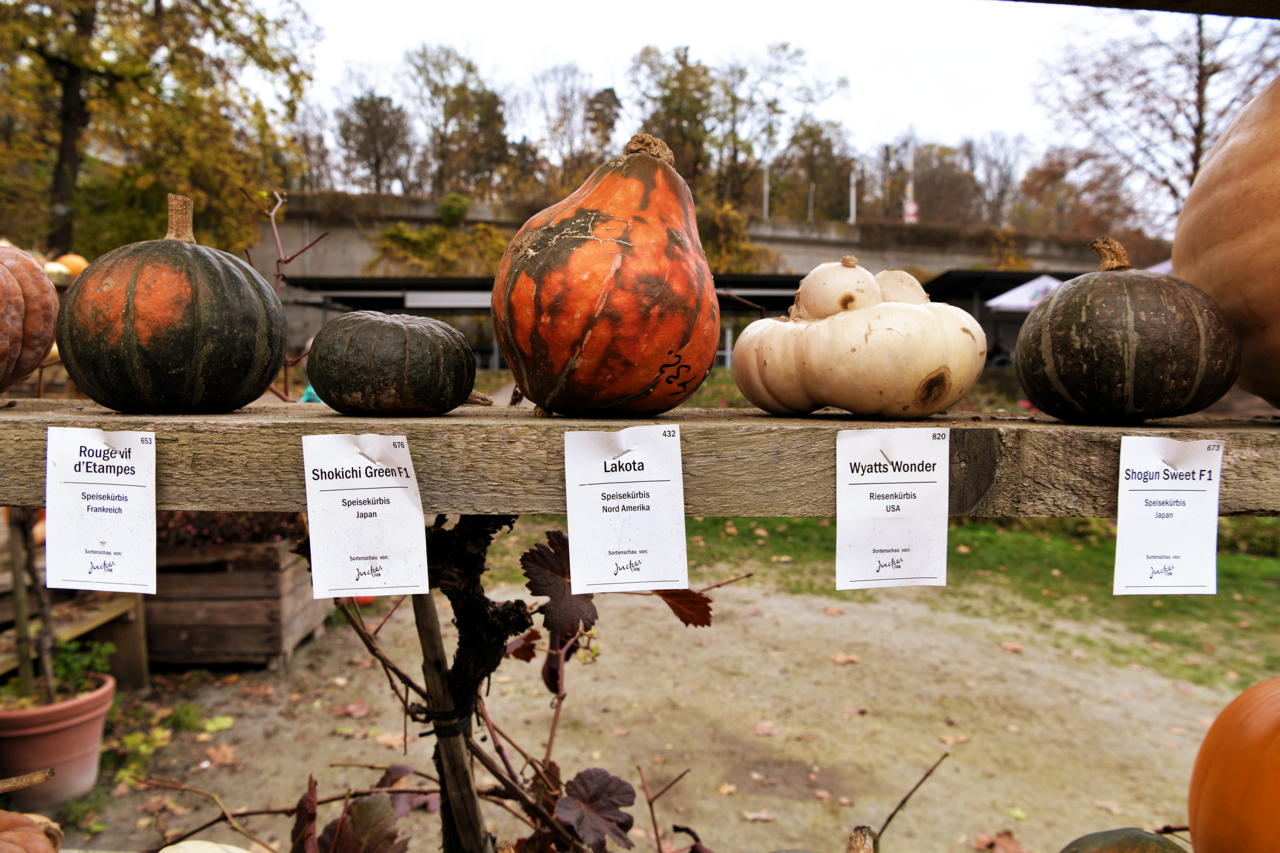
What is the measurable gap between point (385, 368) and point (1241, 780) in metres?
1.38

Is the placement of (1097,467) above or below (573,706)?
above

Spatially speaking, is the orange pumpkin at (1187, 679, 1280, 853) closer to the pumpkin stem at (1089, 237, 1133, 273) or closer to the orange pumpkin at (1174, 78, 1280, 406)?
the orange pumpkin at (1174, 78, 1280, 406)

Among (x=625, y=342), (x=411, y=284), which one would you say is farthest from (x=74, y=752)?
(x=411, y=284)

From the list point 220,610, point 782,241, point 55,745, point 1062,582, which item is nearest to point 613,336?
point 55,745

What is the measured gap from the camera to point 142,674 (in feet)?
12.2

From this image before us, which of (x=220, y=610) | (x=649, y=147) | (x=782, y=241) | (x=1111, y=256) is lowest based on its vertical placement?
(x=220, y=610)

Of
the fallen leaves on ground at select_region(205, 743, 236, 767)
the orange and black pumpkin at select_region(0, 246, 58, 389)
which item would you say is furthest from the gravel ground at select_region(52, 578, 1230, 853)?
the orange and black pumpkin at select_region(0, 246, 58, 389)

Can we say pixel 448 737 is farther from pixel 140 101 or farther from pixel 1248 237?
pixel 140 101

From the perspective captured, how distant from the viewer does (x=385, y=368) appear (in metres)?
1.02

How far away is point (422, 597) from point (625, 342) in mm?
533

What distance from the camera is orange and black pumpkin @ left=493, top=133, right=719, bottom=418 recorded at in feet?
2.97

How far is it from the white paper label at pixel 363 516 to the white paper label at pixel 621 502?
0.17 m

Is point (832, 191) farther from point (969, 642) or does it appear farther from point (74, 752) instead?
point (74, 752)

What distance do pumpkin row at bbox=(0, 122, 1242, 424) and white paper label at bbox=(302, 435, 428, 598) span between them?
0.77 ft
